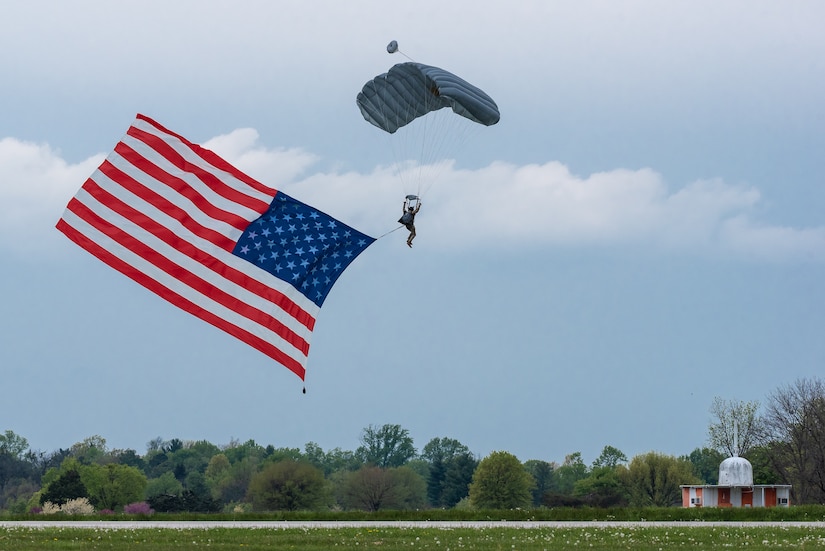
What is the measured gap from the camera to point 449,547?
62.8 ft

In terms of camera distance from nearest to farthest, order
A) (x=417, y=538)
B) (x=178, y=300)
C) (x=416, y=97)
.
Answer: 1. (x=178, y=300)
2. (x=417, y=538)
3. (x=416, y=97)

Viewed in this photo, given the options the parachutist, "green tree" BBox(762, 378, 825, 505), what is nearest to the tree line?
"green tree" BBox(762, 378, 825, 505)

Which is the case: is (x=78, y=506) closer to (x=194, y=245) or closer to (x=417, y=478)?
(x=417, y=478)

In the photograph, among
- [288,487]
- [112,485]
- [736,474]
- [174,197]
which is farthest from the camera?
[112,485]

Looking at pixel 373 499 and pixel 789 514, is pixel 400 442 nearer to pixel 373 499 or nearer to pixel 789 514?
pixel 373 499

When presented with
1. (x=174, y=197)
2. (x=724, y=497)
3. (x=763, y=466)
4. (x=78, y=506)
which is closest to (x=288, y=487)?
(x=78, y=506)

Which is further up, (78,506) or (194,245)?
(194,245)

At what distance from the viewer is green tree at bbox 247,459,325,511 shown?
172 feet

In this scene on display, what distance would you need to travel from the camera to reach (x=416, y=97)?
24453mm

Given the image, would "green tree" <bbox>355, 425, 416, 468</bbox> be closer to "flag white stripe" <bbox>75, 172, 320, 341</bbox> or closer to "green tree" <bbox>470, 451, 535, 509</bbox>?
"green tree" <bbox>470, 451, 535, 509</bbox>

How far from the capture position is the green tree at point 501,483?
71875 millimetres

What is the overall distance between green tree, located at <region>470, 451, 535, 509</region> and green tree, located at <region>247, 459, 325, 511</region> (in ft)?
69.2

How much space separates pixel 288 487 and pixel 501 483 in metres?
23.7

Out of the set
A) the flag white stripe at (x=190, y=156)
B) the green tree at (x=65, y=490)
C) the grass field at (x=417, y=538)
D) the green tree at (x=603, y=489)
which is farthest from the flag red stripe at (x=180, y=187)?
the green tree at (x=65, y=490)
